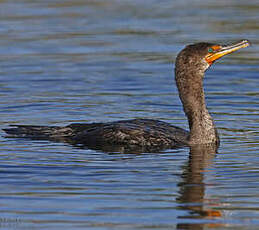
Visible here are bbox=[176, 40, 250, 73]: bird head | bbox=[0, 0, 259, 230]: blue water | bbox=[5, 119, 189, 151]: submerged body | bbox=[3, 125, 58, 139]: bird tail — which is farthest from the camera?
bbox=[3, 125, 58, 139]: bird tail

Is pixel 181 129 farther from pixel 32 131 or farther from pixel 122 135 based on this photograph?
pixel 32 131

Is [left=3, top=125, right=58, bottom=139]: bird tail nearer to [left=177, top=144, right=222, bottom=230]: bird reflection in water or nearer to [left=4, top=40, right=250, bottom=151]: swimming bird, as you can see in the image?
[left=4, top=40, right=250, bottom=151]: swimming bird

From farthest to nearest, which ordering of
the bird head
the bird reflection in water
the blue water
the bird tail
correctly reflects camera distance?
1. the bird tail
2. the bird head
3. the blue water
4. the bird reflection in water

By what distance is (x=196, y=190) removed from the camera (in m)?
9.02

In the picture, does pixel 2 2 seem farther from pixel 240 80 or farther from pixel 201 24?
pixel 240 80

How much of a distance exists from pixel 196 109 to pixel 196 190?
2.63 m

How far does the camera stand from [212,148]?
436 inches

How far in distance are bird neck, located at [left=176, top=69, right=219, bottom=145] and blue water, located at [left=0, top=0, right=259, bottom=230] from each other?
0.27 metres

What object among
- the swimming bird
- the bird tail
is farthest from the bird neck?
the bird tail

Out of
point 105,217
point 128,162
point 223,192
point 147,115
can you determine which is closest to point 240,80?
point 147,115

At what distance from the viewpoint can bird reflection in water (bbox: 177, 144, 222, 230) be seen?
800 cm

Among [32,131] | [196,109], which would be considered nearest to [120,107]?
[32,131]

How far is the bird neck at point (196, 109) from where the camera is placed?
11.3m

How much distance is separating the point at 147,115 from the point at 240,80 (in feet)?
10.1
